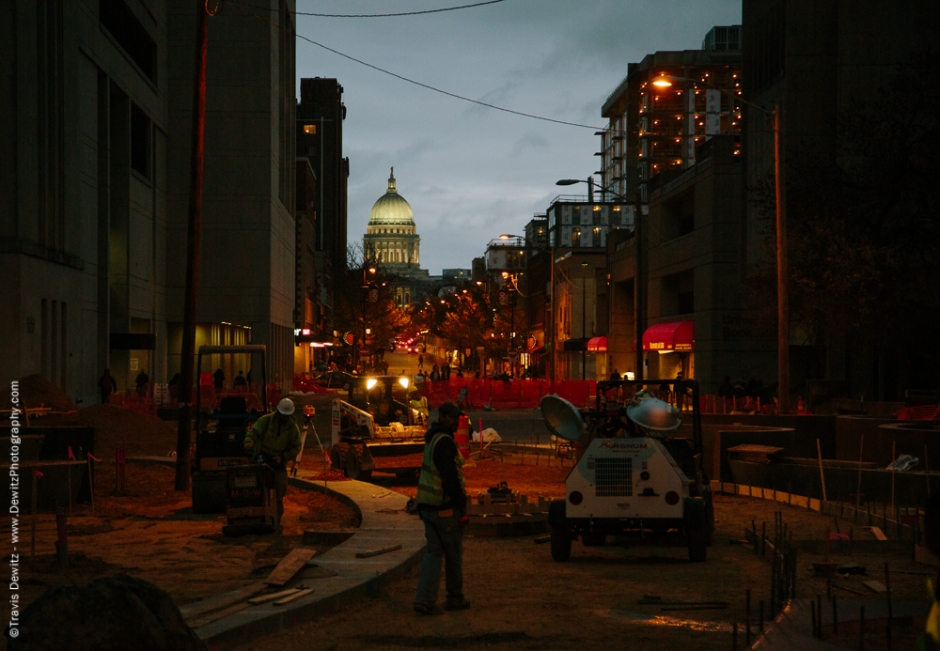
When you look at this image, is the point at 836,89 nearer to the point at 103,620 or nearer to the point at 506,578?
the point at 506,578

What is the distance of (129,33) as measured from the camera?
46.3 m

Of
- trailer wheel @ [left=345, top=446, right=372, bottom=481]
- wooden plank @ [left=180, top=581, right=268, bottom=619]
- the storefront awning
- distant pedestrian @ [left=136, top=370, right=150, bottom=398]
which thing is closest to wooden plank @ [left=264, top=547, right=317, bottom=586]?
wooden plank @ [left=180, top=581, right=268, bottom=619]

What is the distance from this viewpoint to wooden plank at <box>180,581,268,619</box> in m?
8.79

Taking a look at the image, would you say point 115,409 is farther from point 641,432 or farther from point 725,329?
point 725,329

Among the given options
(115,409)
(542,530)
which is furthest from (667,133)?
(542,530)

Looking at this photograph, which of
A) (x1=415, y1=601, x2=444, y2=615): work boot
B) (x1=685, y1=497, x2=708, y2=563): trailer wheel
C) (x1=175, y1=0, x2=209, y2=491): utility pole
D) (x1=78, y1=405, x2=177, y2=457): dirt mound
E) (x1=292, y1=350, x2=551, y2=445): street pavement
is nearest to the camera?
(x1=415, y1=601, x2=444, y2=615): work boot

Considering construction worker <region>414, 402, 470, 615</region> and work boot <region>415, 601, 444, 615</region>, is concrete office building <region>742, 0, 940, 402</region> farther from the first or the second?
work boot <region>415, 601, 444, 615</region>

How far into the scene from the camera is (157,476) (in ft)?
71.1

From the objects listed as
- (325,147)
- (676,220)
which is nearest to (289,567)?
(676,220)

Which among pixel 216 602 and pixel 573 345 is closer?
pixel 216 602

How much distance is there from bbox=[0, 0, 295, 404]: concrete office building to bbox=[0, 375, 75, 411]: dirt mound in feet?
5.36

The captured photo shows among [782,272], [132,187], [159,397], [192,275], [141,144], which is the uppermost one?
[141,144]

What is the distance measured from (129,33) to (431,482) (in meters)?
41.6

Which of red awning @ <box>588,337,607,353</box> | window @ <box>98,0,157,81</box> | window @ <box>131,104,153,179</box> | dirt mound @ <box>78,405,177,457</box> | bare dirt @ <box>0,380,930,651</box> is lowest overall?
bare dirt @ <box>0,380,930,651</box>
